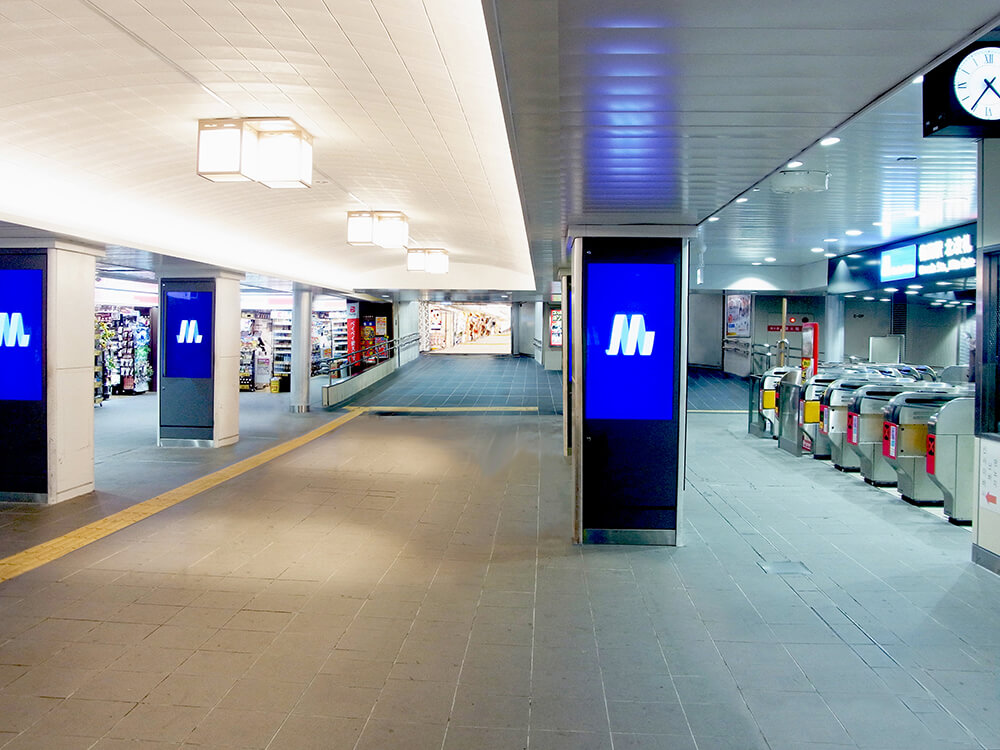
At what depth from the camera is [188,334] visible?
11.2 meters

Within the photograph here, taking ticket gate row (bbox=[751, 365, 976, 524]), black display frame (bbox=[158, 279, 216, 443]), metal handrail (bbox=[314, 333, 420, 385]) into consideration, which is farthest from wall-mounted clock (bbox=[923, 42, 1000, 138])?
metal handrail (bbox=[314, 333, 420, 385])

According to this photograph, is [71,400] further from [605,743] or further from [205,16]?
[605,743]

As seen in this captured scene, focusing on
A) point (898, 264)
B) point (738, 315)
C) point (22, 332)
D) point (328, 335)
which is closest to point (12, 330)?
point (22, 332)

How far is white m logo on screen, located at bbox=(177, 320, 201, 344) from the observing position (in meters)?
11.2

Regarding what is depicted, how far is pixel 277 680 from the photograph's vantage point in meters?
3.51

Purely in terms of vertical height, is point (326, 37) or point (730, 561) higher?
point (326, 37)

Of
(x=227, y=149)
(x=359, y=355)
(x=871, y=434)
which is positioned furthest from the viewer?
(x=359, y=355)

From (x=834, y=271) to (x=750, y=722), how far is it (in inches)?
529

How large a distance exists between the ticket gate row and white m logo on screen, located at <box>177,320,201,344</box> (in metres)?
9.66

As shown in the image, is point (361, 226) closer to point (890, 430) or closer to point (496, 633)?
point (496, 633)

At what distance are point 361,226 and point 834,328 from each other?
11956 millimetres

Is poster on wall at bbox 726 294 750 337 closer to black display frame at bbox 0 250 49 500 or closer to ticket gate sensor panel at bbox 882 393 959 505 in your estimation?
ticket gate sensor panel at bbox 882 393 959 505

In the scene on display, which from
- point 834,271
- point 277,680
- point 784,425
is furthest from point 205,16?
point 834,271

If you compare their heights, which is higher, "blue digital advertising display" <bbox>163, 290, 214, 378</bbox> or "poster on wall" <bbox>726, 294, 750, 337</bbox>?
"poster on wall" <bbox>726, 294, 750, 337</bbox>
